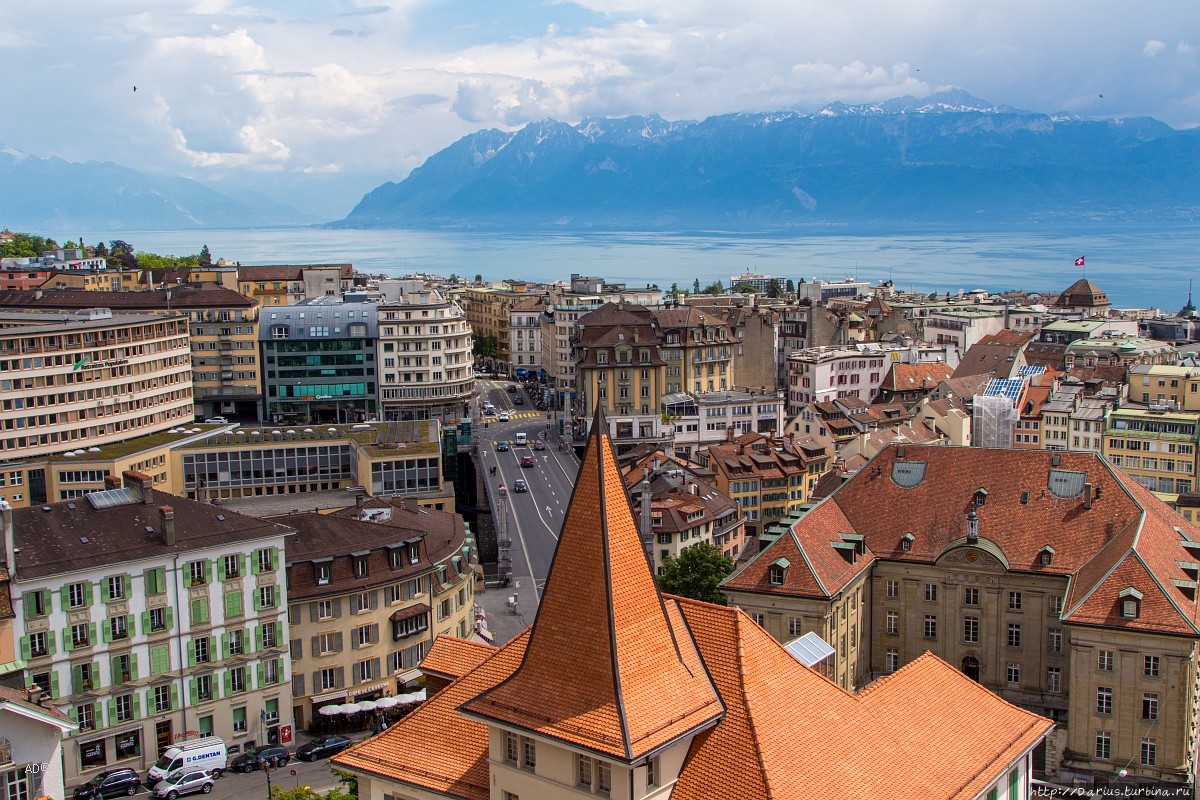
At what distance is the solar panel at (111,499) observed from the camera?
5178 centimetres

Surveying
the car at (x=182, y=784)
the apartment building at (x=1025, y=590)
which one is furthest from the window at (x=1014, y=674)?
the car at (x=182, y=784)

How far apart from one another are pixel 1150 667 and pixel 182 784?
3754 cm

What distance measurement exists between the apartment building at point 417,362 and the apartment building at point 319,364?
128 cm

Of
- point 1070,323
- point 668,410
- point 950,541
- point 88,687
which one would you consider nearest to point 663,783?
point 88,687

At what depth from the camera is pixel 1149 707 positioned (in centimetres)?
4984

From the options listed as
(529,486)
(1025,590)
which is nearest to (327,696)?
(1025,590)

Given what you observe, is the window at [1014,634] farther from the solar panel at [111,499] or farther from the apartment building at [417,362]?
the apartment building at [417,362]

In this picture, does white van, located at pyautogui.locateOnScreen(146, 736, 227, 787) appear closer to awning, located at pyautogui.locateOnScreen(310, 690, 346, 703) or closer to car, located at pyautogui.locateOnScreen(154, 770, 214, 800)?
car, located at pyautogui.locateOnScreen(154, 770, 214, 800)

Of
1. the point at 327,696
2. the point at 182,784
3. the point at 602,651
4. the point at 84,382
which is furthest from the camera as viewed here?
the point at 84,382

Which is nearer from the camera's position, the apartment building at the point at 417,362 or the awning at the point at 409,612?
the awning at the point at 409,612

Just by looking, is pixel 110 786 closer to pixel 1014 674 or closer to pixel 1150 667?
pixel 1014 674

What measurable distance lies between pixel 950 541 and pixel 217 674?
3323 centimetres

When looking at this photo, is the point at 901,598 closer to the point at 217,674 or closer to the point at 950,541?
the point at 950,541

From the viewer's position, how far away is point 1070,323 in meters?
165
